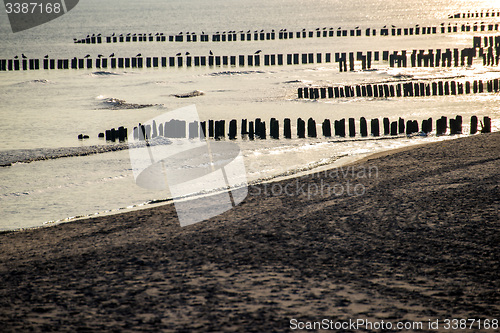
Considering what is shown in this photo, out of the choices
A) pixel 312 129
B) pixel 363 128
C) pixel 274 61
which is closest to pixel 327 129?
pixel 312 129

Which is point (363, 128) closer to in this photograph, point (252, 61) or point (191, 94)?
point (191, 94)

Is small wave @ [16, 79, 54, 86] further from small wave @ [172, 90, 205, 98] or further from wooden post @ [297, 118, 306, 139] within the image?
wooden post @ [297, 118, 306, 139]

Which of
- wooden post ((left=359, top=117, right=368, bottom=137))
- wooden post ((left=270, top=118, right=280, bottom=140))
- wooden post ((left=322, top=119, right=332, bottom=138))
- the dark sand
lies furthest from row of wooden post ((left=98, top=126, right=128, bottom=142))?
the dark sand

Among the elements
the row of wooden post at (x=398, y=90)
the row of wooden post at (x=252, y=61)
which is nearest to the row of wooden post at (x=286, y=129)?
the row of wooden post at (x=398, y=90)

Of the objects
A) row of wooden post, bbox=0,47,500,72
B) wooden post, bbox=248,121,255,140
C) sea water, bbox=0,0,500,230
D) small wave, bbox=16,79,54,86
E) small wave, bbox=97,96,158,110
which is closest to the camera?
sea water, bbox=0,0,500,230

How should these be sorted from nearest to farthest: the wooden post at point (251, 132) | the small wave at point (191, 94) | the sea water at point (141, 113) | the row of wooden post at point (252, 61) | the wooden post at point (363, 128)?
the sea water at point (141, 113)
the wooden post at point (363, 128)
the wooden post at point (251, 132)
the small wave at point (191, 94)
the row of wooden post at point (252, 61)

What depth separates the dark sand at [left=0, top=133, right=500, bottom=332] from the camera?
5.41m

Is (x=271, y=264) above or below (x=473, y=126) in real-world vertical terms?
above

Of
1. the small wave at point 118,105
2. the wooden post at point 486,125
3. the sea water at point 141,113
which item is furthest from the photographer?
the small wave at point 118,105

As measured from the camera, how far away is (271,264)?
21.7 feet

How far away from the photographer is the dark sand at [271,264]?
5.41 m

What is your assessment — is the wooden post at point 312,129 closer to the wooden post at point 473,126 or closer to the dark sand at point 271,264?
the wooden post at point 473,126

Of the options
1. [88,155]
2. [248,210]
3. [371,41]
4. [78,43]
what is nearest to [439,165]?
[248,210]

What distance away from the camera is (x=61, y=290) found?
6.12 meters
